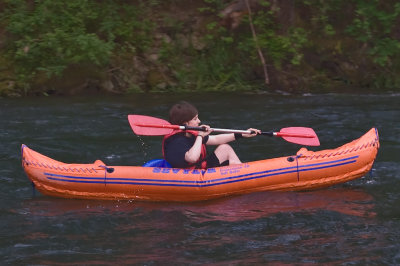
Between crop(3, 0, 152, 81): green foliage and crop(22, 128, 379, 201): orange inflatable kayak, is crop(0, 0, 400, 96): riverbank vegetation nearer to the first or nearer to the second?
crop(3, 0, 152, 81): green foliage

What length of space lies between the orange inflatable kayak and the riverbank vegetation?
4226 millimetres

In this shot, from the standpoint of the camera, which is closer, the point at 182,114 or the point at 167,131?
the point at 182,114

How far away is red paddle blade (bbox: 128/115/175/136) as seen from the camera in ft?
16.8

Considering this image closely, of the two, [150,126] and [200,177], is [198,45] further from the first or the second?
[200,177]

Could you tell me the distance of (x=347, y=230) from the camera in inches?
161

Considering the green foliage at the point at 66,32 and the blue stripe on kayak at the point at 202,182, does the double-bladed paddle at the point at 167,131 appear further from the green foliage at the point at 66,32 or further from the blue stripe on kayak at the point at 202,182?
the green foliage at the point at 66,32

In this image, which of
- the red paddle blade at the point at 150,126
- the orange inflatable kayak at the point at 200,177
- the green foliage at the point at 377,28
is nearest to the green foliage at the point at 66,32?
the green foliage at the point at 377,28

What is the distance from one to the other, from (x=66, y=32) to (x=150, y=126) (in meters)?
4.65

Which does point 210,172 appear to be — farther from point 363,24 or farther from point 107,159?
point 363,24

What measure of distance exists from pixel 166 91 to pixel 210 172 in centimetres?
465

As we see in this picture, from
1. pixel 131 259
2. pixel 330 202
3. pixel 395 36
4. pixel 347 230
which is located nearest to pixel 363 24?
pixel 395 36

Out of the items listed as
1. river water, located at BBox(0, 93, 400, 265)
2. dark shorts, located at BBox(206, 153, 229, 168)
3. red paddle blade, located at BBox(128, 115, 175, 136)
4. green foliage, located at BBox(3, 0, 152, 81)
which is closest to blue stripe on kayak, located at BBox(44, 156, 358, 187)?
river water, located at BBox(0, 93, 400, 265)

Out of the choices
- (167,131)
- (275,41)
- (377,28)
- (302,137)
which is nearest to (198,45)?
(275,41)

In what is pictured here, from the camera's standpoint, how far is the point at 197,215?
14.9 ft
